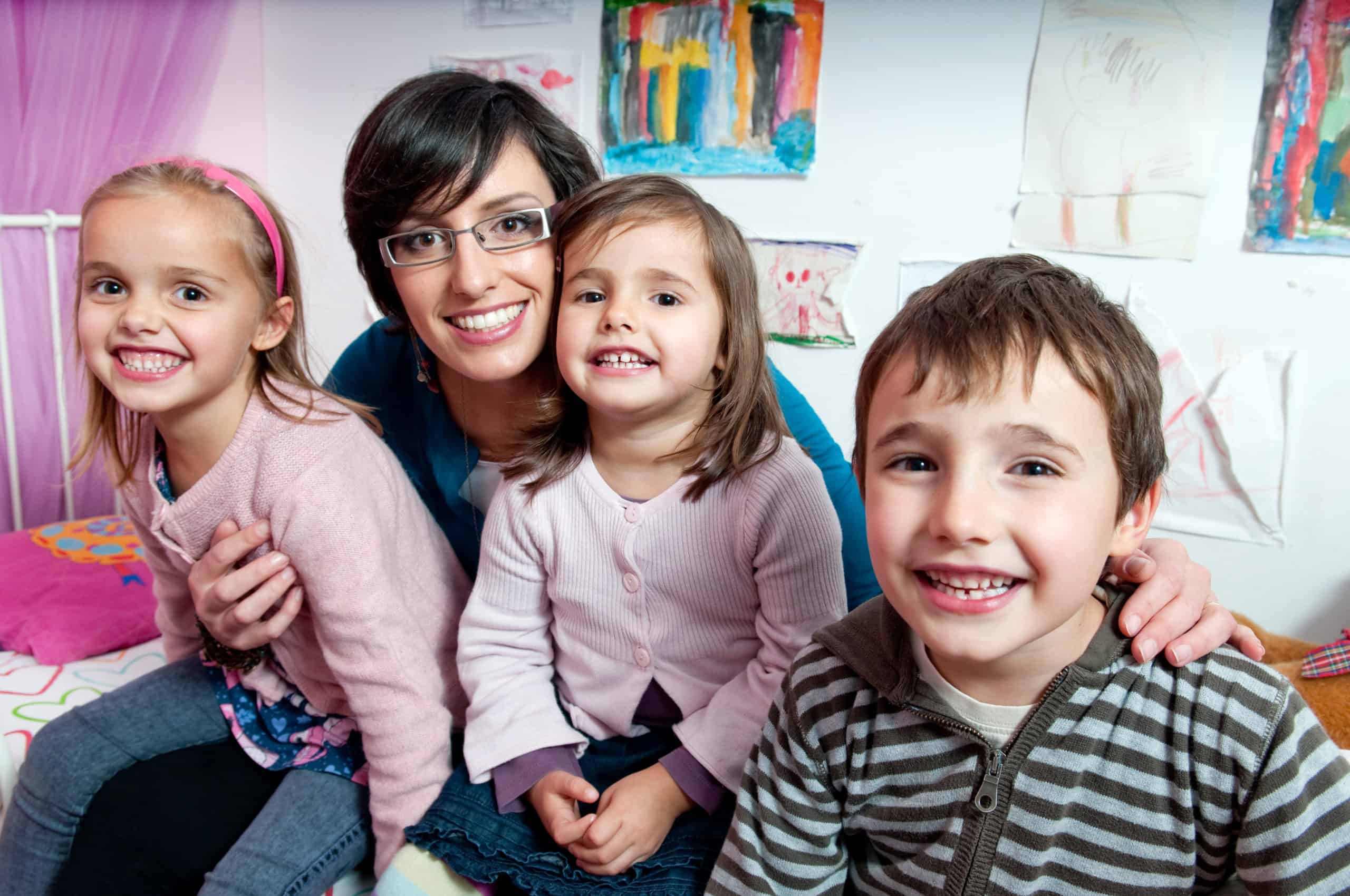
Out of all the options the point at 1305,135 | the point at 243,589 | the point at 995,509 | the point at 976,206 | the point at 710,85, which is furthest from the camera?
the point at 710,85

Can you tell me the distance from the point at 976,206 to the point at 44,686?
168 centimetres

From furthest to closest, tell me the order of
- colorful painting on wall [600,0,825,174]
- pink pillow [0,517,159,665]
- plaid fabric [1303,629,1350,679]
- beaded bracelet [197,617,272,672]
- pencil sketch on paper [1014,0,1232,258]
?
colorful painting on wall [600,0,825,174] < pencil sketch on paper [1014,0,1232,258] < pink pillow [0,517,159,665] < plaid fabric [1303,629,1350,679] < beaded bracelet [197,617,272,672]

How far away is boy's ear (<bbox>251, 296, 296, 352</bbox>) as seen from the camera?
1.11 meters

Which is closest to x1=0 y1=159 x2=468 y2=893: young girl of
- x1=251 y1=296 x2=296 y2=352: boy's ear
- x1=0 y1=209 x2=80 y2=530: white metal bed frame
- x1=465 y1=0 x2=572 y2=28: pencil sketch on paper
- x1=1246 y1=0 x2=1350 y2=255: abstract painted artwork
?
x1=251 y1=296 x2=296 y2=352: boy's ear

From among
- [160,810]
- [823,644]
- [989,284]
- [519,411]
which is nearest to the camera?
[989,284]

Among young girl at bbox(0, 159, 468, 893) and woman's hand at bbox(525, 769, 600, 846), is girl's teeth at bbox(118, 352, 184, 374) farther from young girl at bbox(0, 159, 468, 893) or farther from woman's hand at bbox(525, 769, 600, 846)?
woman's hand at bbox(525, 769, 600, 846)

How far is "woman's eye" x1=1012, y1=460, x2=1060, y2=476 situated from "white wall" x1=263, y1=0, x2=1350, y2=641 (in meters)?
1.15

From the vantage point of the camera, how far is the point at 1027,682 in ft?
2.53

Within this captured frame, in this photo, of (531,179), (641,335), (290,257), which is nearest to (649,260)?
(641,335)

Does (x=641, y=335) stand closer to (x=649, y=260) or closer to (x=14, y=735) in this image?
(x=649, y=260)

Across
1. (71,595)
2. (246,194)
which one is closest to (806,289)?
(246,194)

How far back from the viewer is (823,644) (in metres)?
0.86

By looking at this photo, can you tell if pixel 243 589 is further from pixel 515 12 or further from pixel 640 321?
pixel 515 12

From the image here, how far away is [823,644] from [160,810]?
0.77 meters
